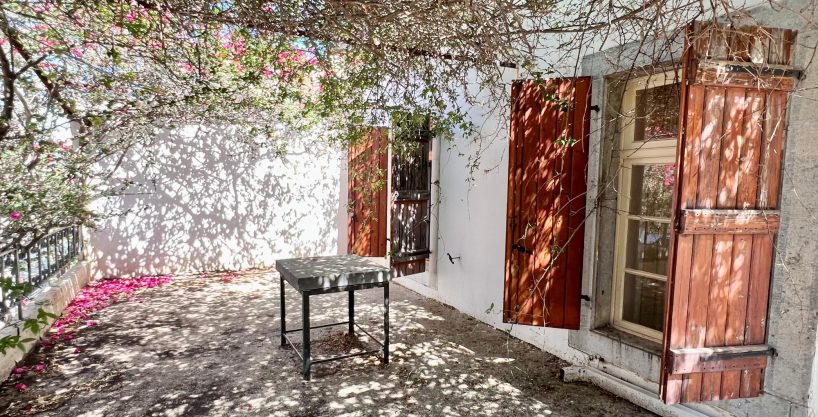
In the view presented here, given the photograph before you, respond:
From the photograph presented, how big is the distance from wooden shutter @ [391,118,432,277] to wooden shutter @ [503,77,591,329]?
1.78 metres

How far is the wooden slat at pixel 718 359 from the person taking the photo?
2.15 metres

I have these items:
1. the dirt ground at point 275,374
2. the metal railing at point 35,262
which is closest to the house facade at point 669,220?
the dirt ground at point 275,374

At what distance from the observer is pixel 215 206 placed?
7391 millimetres

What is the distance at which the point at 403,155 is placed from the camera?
5094mm

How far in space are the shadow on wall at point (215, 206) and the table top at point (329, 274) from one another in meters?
3.84

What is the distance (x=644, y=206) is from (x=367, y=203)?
3.34 m

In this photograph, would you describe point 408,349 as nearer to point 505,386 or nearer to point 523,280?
point 505,386

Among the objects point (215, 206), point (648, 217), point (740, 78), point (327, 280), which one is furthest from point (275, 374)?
point (215, 206)

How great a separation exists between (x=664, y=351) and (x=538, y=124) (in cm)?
183

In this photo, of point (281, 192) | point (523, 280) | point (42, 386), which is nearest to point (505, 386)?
point (523, 280)

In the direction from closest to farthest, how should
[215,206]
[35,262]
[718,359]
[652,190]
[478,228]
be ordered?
[718,359] < [652,190] < [35,262] < [478,228] < [215,206]

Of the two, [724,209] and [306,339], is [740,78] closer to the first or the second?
[724,209]

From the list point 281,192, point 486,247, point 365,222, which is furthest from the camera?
point 281,192

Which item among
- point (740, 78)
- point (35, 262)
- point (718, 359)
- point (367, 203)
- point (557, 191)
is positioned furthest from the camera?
point (367, 203)
